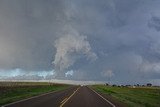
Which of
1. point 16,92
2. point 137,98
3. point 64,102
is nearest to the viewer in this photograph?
point 64,102

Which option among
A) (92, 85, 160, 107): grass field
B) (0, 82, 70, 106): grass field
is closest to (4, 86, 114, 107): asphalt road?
(0, 82, 70, 106): grass field

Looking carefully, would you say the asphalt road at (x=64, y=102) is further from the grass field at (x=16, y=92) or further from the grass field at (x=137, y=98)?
the grass field at (x=137, y=98)

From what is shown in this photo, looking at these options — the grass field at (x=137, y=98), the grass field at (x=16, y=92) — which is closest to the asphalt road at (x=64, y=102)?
the grass field at (x=16, y=92)

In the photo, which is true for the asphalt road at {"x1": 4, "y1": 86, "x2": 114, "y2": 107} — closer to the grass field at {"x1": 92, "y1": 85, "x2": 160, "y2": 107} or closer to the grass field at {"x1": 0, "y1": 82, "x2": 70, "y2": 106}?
the grass field at {"x1": 0, "y1": 82, "x2": 70, "y2": 106}

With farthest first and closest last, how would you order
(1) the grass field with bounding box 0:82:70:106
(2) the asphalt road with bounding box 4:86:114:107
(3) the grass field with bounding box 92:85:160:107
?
(3) the grass field with bounding box 92:85:160:107, (1) the grass field with bounding box 0:82:70:106, (2) the asphalt road with bounding box 4:86:114:107

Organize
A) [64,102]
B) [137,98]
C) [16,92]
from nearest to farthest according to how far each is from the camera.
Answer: [64,102]
[137,98]
[16,92]

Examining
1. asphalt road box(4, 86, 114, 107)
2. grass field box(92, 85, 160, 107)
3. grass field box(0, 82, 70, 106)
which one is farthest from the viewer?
grass field box(92, 85, 160, 107)

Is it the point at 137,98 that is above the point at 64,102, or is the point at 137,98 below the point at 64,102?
above

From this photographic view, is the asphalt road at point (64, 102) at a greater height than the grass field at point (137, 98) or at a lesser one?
lesser

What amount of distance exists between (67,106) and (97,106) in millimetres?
3137

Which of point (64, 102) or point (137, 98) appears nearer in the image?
point (64, 102)

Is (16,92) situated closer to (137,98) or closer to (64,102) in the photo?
(137,98)

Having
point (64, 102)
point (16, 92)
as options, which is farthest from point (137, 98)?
point (64, 102)

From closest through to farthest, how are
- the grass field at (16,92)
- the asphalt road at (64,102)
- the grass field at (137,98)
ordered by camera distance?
the asphalt road at (64,102) → the grass field at (16,92) → the grass field at (137,98)
